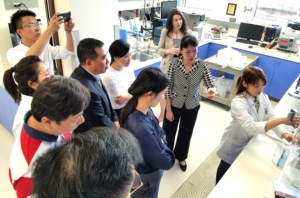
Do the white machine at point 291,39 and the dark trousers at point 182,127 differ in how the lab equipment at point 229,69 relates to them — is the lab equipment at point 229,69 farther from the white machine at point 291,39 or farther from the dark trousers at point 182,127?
the dark trousers at point 182,127

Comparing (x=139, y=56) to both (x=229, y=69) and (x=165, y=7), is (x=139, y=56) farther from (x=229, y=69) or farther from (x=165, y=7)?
(x=229, y=69)

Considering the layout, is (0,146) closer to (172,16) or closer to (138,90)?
(138,90)

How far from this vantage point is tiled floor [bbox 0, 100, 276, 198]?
218 centimetres

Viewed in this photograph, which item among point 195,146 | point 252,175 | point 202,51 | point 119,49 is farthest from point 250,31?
point 252,175

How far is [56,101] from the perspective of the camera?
3.18 ft

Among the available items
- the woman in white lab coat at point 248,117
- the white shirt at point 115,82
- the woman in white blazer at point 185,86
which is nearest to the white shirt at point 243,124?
the woman in white lab coat at point 248,117

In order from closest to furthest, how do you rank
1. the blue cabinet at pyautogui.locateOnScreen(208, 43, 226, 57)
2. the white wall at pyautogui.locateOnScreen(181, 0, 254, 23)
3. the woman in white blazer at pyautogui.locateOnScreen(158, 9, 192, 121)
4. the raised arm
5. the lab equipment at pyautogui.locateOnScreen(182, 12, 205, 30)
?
the raised arm < the woman in white blazer at pyautogui.locateOnScreen(158, 9, 192, 121) < the lab equipment at pyautogui.locateOnScreen(182, 12, 205, 30) < the blue cabinet at pyautogui.locateOnScreen(208, 43, 226, 57) < the white wall at pyautogui.locateOnScreen(181, 0, 254, 23)

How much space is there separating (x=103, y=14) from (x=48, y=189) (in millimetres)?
2098

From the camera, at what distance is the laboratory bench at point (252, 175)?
1249mm

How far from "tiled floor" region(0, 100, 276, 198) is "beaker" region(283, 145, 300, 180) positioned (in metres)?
1.10

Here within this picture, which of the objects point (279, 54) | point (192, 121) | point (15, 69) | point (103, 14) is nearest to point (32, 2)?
point (103, 14)

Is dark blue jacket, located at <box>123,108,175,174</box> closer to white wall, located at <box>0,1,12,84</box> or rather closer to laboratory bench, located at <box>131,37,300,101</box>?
white wall, located at <box>0,1,12,84</box>

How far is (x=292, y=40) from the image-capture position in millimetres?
3535

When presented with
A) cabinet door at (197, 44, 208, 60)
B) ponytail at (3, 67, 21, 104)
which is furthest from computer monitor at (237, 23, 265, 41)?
ponytail at (3, 67, 21, 104)
